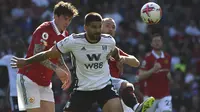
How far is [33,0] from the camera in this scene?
20.5 meters

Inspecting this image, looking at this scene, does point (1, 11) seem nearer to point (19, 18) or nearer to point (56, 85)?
point (19, 18)

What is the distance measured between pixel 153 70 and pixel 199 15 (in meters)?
9.38

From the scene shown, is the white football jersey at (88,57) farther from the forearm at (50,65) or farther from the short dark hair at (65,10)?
the short dark hair at (65,10)

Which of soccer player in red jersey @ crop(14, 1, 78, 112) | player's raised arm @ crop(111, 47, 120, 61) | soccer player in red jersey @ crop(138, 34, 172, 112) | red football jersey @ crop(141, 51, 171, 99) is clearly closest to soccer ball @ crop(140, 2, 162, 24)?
soccer player in red jersey @ crop(138, 34, 172, 112)

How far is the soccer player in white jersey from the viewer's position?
870 cm

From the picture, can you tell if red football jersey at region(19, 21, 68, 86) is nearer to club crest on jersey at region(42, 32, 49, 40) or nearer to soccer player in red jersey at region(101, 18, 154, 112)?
club crest on jersey at region(42, 32, 49, 40)

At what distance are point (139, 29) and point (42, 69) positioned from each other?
37.0 ft

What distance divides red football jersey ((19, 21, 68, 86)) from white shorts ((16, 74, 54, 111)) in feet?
0.26

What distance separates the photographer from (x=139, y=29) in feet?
68.6

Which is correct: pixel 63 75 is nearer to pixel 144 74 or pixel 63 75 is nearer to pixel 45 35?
pixel 45 35

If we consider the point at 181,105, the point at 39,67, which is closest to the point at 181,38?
the point at 181,105

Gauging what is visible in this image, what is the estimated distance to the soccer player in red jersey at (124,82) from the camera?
955 cm

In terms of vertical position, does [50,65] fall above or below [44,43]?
below

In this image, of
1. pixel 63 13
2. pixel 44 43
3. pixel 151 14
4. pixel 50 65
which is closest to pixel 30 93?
pixel 50 65
